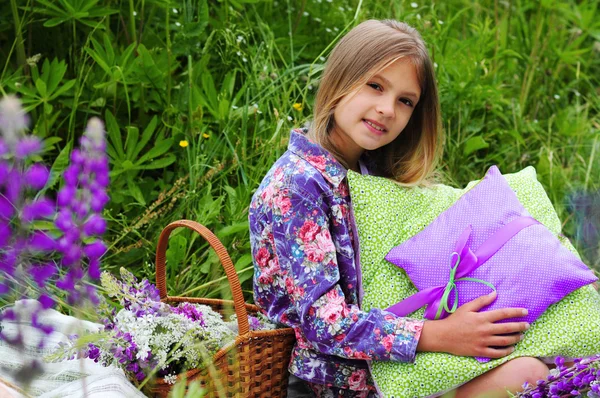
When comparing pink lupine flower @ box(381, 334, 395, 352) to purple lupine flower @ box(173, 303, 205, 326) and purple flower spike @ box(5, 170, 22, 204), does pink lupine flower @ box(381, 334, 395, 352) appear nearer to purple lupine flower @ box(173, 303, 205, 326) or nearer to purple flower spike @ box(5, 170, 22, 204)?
purple lupine flower @ box(173, 303, 205, 326)

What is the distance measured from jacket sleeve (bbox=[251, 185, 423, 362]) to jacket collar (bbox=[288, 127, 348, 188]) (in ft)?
0.32

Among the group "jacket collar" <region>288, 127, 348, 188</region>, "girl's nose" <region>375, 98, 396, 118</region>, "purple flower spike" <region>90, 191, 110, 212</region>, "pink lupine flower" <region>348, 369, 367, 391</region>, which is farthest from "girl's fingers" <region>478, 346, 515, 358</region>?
"purple flower spike" <region>90, 191, 110, 212</region>

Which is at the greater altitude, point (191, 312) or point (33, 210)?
point (33, 210)

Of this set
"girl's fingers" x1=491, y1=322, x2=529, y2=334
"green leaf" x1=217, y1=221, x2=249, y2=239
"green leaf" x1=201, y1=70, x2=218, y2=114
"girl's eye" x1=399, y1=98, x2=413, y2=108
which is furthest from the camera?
"green leaf" x1=201, y1=70, x2=218, y2=114

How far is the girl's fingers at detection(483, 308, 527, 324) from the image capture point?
2021mm

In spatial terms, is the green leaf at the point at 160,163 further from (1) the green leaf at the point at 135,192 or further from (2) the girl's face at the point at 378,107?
(2) the girl's face at the point at 378,107

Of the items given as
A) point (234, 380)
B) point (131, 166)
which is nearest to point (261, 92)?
point (131, 166)

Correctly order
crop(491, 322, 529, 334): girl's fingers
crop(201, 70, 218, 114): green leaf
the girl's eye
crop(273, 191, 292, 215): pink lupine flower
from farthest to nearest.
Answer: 1. crop(201, 70, 218, 114): green leaf
2. the girl's eye
3. crop(273, 191, 292, 215): pink lupine flower
4. crop(491, 322, 529, 334): girl's fingers

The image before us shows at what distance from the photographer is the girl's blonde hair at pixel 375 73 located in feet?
7.43

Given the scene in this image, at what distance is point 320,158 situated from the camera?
223cm

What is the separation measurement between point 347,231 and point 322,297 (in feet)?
0.70

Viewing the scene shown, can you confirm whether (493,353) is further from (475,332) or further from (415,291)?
(415,291)

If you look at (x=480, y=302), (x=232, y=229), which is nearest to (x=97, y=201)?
(x=480, y=302)

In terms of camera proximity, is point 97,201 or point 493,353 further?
point 493,353
